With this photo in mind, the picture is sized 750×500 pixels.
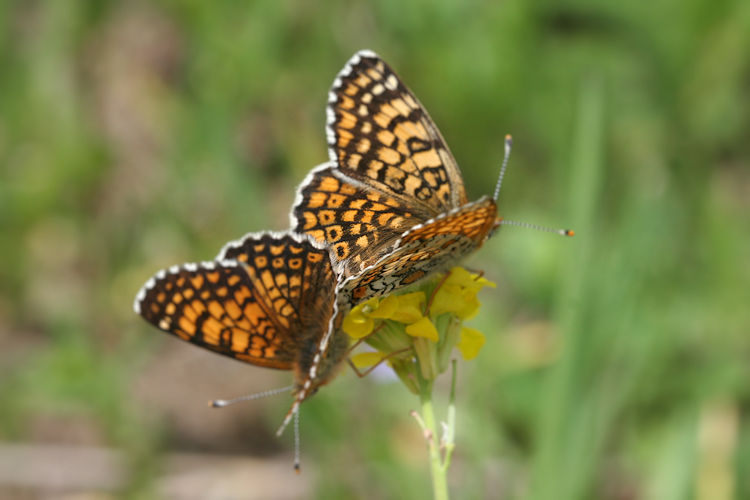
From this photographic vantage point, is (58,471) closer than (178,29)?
Yes

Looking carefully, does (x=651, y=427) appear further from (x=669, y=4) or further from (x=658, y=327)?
(x=669, y=4)

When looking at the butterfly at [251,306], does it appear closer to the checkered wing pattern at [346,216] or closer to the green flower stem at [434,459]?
the checkered wing pattern at [346,216]

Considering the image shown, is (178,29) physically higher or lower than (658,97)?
higher

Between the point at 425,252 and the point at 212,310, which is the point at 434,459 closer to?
the point at 425,252

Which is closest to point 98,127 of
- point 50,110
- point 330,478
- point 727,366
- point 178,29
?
point 50,110

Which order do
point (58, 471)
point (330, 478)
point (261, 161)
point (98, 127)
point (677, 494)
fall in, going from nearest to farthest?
point (677, 494), point (330, 478), point (58, 471), point (261, 161), point (98, 127)

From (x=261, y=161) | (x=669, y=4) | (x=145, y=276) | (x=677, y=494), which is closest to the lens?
(x=677, y=494)

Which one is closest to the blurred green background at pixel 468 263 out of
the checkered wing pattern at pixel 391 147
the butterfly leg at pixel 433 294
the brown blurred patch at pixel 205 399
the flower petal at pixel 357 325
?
the brown blurred patch at pixel 205 399

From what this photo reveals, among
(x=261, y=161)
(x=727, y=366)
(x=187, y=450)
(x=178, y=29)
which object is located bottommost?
(x=187, y=450)

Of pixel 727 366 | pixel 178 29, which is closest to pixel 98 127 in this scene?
pixel 178 29
